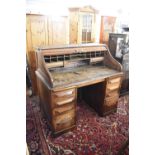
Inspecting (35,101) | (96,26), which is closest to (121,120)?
(35,101)

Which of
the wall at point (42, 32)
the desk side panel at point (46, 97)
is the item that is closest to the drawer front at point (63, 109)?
the desk side panel at point (46, 97)

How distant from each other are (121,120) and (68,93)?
1.17 m

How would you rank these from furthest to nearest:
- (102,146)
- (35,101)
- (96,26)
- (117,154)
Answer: (96,26) < (35,101) < (102,146) < (117,154)

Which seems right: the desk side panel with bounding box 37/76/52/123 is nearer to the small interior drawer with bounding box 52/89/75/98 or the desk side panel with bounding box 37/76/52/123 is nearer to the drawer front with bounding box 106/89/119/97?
the small interior drawer with bounding box 52/89/75/98

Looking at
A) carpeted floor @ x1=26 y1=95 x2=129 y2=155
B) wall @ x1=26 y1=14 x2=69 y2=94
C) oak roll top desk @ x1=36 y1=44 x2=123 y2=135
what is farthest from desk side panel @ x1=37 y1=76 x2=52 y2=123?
wall @ x1=26 y1=14 x2=69 y2=94

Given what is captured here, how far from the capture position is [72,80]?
1.90 metres

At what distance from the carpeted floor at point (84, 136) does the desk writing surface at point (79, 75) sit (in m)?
0.79

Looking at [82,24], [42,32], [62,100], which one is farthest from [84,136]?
[82,24]

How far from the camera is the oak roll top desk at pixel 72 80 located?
179cm

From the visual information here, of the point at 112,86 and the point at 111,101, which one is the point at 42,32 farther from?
the point at 111,101

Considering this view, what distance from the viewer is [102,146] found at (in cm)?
186

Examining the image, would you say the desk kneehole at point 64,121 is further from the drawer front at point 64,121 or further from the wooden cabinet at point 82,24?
the wooden cabinet at point 82,24

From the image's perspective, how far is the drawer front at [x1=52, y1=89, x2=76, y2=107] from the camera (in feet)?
5.66
